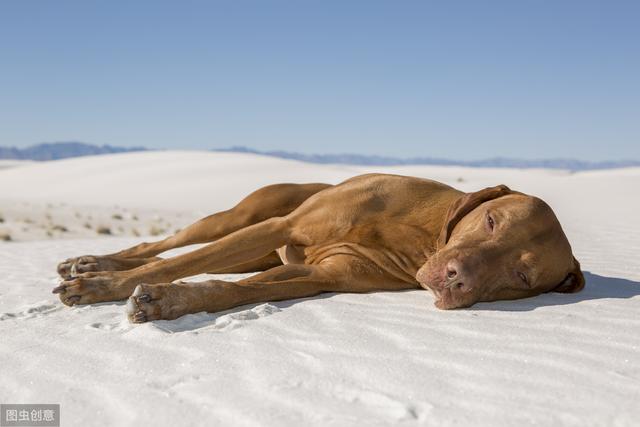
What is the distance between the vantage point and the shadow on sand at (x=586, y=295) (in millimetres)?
4266

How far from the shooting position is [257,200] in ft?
20.4

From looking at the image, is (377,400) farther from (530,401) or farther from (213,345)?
(213,345)

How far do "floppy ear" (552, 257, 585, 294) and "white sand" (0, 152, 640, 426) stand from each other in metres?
0.12

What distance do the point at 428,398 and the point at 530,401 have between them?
1.29ft

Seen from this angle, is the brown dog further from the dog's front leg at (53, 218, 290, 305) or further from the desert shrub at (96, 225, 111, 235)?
the desert shrub at (96, 225, 111, 235)

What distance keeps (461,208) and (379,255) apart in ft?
2.21

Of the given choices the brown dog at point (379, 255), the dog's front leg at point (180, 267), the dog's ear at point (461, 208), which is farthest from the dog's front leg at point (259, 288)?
the dog's ear at point (461, 208)

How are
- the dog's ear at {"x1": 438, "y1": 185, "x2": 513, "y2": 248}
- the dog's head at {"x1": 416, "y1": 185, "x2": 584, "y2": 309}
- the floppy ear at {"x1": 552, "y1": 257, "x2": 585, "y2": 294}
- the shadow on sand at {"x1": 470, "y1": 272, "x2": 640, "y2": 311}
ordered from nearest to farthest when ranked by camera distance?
the dog's head at {"x1": 416, "y1": 185, "x2": 584, "y2": 309}, the shadow on sand at {"x1": 470, "y1": 272, "x2": 640, "y2": 311}, the dog's ear at {"x1": 438, "y1": 185, "x2": 513, "y2": 248}, the floppy ear at {"x1": 552, "y1": 257, "x2": 585, "y2": 294}

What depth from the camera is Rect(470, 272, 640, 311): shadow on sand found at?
4.27 m

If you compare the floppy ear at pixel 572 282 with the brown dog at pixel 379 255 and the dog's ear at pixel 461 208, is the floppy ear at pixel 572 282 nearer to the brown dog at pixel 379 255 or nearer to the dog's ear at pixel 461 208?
the brown dog at pixel 379 255

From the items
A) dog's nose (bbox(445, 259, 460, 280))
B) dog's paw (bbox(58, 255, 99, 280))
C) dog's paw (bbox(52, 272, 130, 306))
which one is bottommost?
dog's paw (bbox(58, 255, 99, 280))

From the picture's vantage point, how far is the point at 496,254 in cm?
413

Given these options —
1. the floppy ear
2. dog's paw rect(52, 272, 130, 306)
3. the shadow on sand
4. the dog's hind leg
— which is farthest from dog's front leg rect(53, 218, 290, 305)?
the floppy ear

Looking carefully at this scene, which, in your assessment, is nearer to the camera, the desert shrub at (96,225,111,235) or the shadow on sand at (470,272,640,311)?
the shadow on sand at (470,272,640,311)
